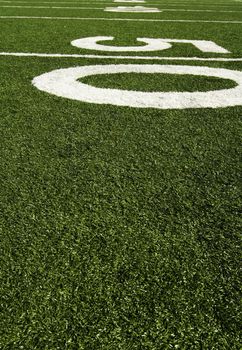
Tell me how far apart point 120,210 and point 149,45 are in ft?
10.2

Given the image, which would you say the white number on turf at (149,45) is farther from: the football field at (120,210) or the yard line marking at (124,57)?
the football field at (120,210)

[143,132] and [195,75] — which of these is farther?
[195,75]

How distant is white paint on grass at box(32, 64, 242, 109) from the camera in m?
2.30

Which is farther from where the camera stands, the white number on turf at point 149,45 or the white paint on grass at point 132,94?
the white number on turf at point 149,45

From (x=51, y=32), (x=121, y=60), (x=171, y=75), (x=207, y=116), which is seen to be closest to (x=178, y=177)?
(x=207, y=116)

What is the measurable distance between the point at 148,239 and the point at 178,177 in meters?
0.39

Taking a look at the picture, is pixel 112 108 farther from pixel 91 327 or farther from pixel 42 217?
pixel 91 327

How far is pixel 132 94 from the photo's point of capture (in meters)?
2.44

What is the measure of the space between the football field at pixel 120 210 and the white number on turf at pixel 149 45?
111cm

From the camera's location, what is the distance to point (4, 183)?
1.46 meters

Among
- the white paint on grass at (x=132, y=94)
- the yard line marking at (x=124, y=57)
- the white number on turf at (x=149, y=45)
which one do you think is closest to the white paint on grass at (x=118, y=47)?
the white number on turf at (x=149, y=45)

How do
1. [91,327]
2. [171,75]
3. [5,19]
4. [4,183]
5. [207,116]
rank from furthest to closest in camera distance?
[5,19] < [171,75] < [207,116] < [4,183] < [91,327]

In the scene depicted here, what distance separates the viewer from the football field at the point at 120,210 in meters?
0.92

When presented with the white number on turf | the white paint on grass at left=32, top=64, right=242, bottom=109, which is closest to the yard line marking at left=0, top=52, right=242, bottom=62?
the white number on turf
